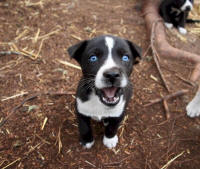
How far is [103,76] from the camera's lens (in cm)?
257

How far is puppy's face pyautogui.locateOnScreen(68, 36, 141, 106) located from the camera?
8.61ft

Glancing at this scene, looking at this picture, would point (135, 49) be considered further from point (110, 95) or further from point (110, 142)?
point (110, 142)

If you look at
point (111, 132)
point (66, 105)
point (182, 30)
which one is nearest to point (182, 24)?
point (182, 30)

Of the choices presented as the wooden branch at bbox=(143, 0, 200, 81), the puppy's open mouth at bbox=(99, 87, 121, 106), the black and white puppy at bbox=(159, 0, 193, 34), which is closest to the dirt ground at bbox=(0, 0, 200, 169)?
the wooden branch at bbox=(143, 0, 200, 81)

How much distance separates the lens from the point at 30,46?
17.8 ft

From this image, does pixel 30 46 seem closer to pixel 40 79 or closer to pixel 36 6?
pixel 40 79

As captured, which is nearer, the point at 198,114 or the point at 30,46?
the point at 198,114

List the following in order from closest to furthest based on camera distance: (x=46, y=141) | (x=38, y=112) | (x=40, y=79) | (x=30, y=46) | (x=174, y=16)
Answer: (x=46, y=141) → (x=38, y=112) → (x=40, y=79) → (x=30, y=46) → (x=174, y=16)

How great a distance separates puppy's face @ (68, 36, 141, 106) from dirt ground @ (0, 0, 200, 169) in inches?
49.2

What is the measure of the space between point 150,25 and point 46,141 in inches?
176

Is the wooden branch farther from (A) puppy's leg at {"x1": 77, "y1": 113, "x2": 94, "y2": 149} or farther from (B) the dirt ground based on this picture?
(A) puppy's leg at {"x1": 77, "y1": 113, "x2": 94, "y2": 149}

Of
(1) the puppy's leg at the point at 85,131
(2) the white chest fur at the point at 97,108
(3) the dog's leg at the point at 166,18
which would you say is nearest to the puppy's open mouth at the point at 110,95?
(2) the white chest fur at the point at 97,108

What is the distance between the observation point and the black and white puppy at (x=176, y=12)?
21.4ft

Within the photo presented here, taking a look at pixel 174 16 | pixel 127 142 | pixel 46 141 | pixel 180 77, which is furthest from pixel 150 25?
pixel 46 141
